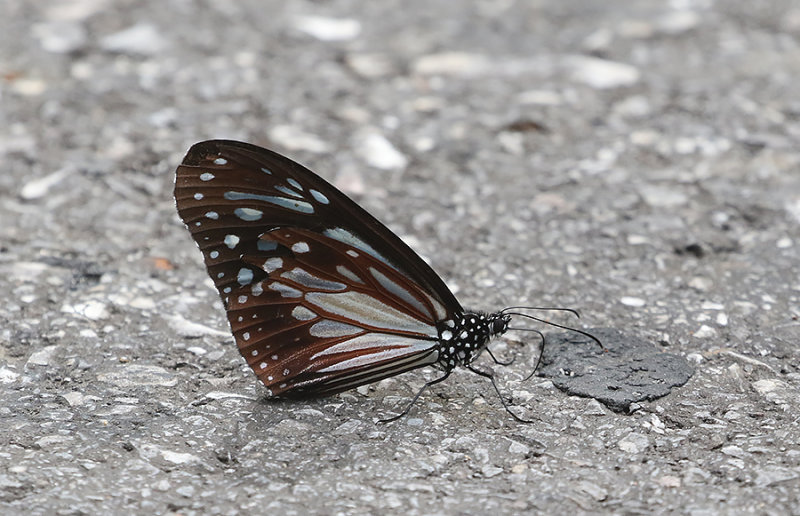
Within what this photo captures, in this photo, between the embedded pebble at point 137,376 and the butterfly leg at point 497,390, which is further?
the embedded pebble at point 137,376

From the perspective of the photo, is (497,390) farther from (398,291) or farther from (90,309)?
(90,309)

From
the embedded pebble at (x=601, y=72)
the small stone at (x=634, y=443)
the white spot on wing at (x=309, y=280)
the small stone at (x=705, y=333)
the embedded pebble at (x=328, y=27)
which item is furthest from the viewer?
the embedded pebble at (x=328, y=27)

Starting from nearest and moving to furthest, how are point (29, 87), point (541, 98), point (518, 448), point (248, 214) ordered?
1. point (518, 448)
2. point (248, 214)
3. point (29, 87)
4. point (541, 98)

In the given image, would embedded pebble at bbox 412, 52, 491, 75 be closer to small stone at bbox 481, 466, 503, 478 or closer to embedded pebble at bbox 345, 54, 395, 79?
embedded pebble at bbox 345, 54, 395, 79

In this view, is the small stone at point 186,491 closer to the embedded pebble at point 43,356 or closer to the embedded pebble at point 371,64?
the embedded pebble at point 43,356

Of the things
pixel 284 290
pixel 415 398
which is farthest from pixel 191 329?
pixel 415 398

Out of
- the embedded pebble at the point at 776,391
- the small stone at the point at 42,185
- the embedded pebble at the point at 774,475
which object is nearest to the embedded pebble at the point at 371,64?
the small stone at the point at 42,185

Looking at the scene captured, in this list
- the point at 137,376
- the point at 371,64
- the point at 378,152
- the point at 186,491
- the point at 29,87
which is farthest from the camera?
the point at 371,64

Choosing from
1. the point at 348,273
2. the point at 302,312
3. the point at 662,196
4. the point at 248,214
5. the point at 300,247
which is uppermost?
the point at 248,214

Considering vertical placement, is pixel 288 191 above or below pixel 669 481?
above
